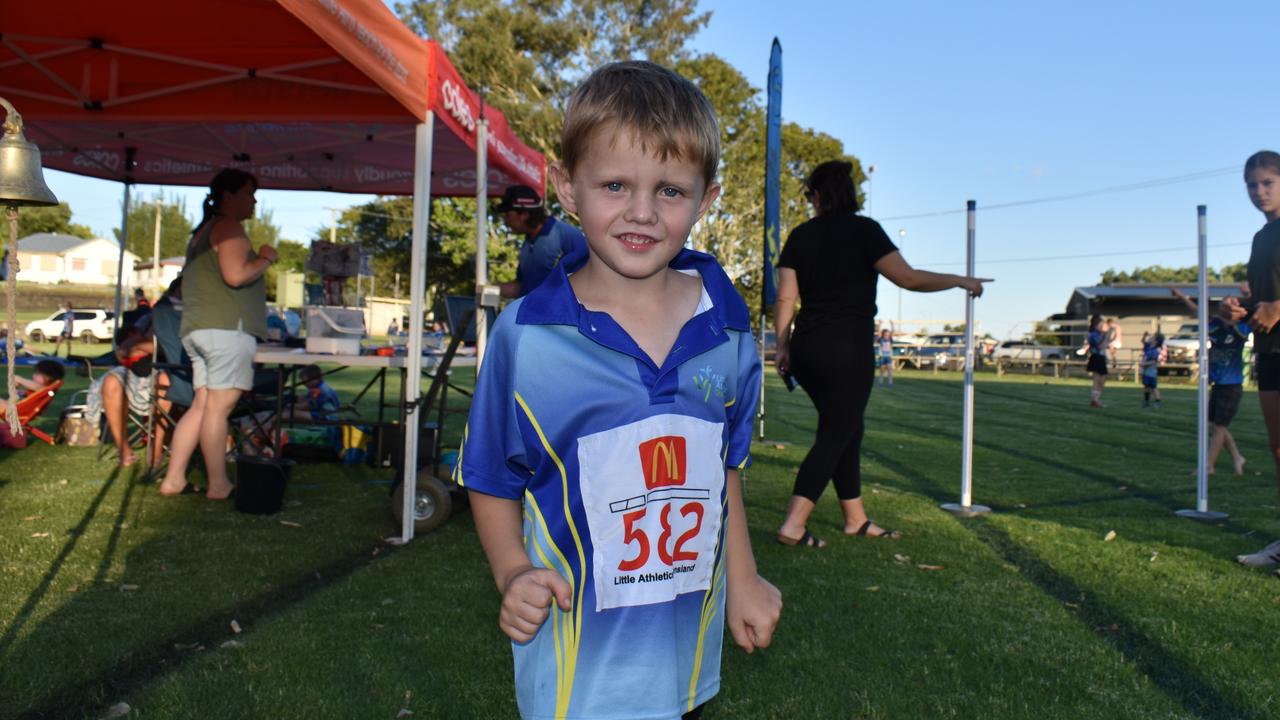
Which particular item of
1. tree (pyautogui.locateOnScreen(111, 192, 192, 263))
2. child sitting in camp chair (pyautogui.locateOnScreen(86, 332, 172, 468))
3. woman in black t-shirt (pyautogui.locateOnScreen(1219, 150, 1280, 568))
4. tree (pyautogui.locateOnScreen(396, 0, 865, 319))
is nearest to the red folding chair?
child sitting in camp chair (pyautogui.locateOnScreen(86, 332, 172, 468))

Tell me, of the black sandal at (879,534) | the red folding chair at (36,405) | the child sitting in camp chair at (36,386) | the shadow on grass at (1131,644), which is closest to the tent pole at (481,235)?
the black sandal at (879,534)

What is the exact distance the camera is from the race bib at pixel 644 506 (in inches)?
54.9

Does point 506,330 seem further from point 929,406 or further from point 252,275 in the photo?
point 929,406

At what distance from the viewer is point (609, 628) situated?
1.39 m

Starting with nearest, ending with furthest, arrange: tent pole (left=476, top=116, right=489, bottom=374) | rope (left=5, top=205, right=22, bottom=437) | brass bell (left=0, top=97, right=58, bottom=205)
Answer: rope (left=5, top=205, right=22, bottom=437) < brass bell (left=0, top=97, right=58, bottom=205) < tent pole (left=476, top=116, right=489, bottom=374)

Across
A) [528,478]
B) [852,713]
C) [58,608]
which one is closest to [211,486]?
[58,608]

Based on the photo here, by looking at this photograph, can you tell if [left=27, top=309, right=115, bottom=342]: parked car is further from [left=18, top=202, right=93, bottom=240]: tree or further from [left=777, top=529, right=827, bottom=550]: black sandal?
[left=18, top=202, right=93, bottom=240]: tree

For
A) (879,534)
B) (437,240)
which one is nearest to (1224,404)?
(879,534)

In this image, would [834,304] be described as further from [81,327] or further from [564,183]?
[81,327]

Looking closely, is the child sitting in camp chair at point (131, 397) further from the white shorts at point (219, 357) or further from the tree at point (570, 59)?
the tree at point (570, 59)

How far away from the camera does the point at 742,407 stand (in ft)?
5.22

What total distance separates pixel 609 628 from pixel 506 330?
0.48 m

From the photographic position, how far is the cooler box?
20.3ft

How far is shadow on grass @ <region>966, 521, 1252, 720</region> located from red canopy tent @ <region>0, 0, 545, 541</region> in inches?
135
